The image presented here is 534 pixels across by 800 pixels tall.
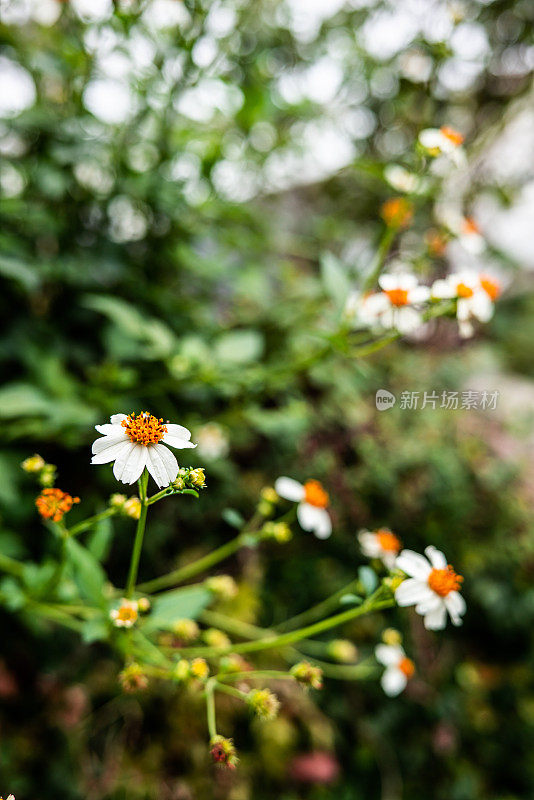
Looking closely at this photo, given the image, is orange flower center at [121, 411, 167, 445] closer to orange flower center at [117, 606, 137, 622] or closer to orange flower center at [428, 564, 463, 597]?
orange flower center at [117, 606, 137, 622]

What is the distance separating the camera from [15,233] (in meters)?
1.22

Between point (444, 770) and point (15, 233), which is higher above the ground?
point (15, 233)

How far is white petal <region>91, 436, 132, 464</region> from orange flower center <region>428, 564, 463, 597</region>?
43 cm

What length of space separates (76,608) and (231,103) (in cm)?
124

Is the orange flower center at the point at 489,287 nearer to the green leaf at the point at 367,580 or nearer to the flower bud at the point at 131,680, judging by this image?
the green leaf at the point at 367,580

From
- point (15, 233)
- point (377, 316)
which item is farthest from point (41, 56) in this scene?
point (377, 316)

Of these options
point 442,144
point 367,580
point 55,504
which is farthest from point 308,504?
point 442,144

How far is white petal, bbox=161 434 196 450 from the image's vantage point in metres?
0.49

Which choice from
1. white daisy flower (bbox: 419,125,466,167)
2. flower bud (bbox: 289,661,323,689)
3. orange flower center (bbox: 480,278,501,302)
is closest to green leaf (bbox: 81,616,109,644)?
flower bud (bbox: 289,661,323,689)

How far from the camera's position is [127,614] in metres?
0.64

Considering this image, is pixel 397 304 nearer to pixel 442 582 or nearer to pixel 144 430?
pixel 442 582

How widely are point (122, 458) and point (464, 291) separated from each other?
25.7 inches

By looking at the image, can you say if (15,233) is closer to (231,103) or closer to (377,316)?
(231,103)

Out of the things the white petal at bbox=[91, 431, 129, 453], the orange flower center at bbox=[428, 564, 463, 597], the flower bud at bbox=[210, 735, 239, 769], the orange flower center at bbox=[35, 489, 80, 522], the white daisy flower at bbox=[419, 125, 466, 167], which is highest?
the white daisy flower at bbox=[419, 125, 466, 167]
